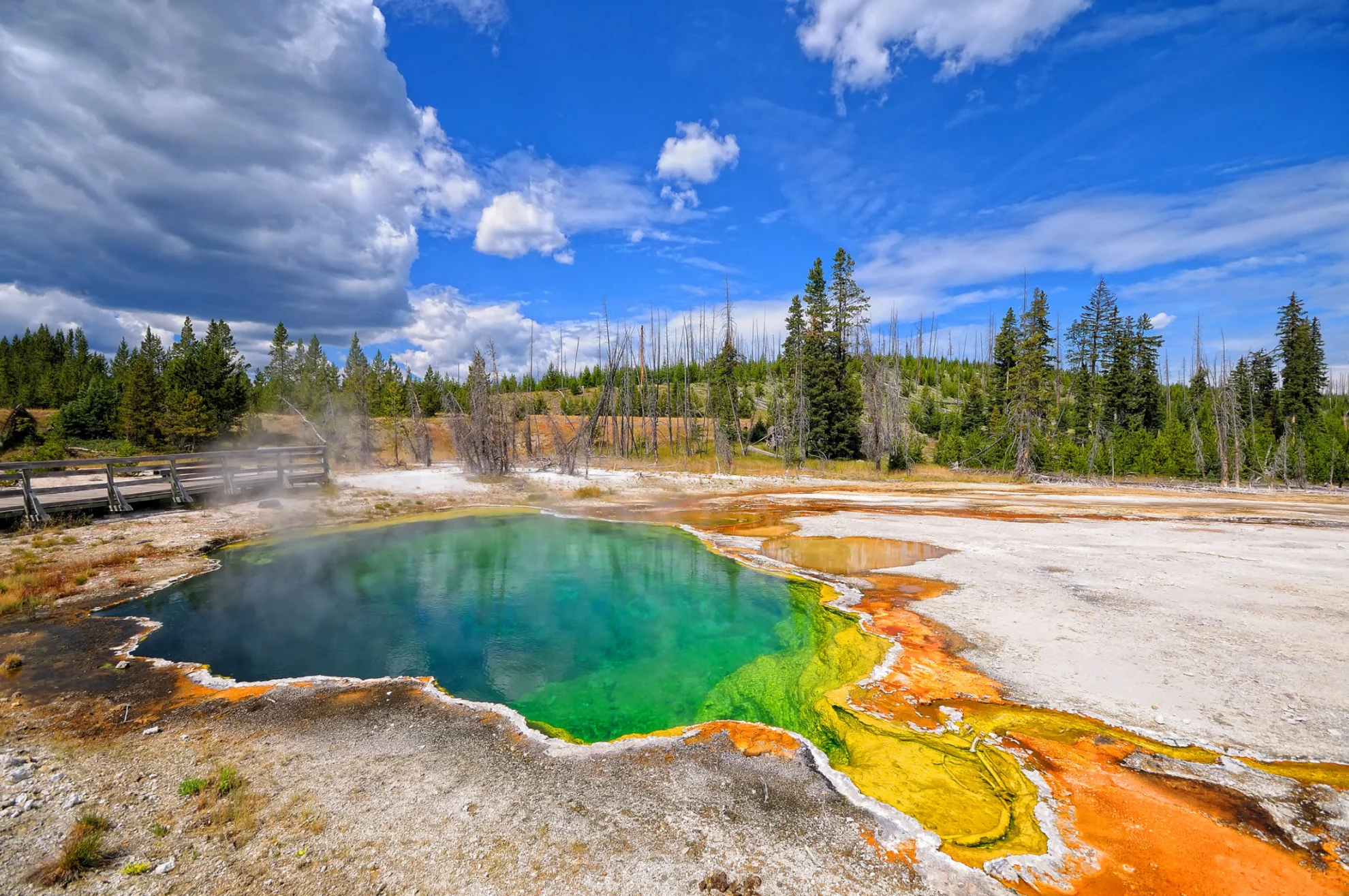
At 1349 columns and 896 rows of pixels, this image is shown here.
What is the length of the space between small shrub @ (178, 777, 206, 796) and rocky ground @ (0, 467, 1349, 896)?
0.18 ft

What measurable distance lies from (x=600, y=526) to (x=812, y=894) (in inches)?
626

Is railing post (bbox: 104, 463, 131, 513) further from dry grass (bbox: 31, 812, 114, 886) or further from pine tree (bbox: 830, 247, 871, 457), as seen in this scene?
pine tree (bbox: 830, 247, 871, 457)

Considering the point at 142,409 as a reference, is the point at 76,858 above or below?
below

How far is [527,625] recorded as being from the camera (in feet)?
32.8

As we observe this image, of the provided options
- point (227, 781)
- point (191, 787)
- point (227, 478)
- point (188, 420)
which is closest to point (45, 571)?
point (227, 478)

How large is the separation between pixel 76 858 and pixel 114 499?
57.2 ft

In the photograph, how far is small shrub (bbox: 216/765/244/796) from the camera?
443 centimetres

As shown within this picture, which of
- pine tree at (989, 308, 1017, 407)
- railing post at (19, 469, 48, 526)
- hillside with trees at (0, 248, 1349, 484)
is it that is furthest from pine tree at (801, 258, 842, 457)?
railing post at (19, 469, 48, 526)

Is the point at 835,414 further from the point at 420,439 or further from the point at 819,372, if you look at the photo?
the point at 420,439

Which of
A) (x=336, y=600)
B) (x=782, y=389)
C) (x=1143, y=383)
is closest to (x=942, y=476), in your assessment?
(x=782, y=389)

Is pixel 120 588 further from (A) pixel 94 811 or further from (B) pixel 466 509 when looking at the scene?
(B) pixel 466 509

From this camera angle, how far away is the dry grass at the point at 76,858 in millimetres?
3469

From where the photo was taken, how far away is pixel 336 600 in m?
10.9

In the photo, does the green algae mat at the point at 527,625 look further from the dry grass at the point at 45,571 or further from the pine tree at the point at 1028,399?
the pine tree at the point at 1028,399
